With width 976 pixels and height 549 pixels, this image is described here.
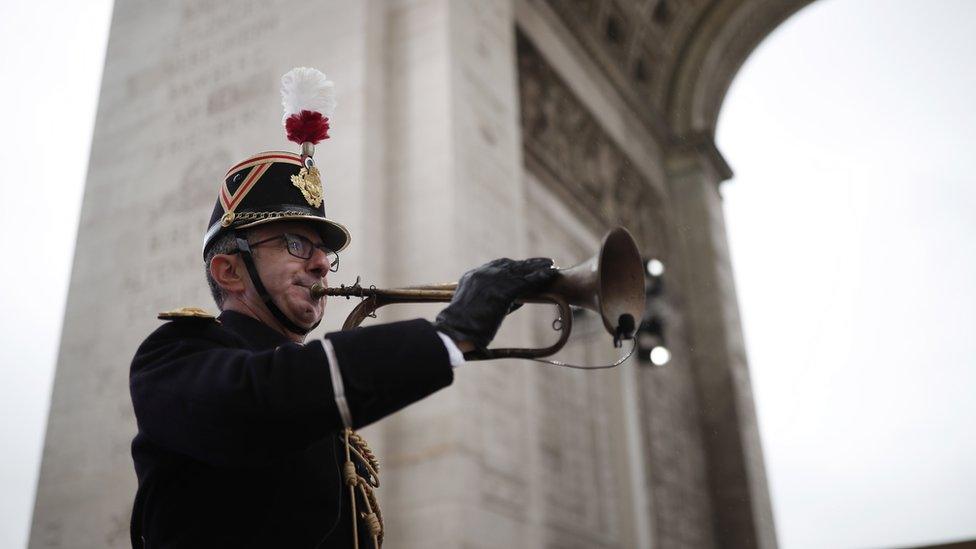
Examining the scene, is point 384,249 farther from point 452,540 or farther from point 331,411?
point 331,411

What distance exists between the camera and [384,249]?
6301 millimetres

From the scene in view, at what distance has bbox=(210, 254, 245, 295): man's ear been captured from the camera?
7.86 feet

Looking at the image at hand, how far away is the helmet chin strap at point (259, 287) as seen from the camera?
7.66 feet

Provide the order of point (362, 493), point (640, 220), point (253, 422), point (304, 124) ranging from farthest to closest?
point (640, 220), point (304, 124), point (362, 493), point (253, 422)

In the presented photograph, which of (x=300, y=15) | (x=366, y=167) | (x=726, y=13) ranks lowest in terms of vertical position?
(x=366, y=167)

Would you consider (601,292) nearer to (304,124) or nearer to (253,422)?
(253,422)

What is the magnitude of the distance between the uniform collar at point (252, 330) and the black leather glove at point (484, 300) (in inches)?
23.2

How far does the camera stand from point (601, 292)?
202cm

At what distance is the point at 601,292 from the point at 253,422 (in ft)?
2.56

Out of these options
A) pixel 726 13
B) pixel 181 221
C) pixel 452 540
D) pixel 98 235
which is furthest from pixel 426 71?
pixel 726 13

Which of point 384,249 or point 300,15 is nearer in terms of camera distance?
point 384,249

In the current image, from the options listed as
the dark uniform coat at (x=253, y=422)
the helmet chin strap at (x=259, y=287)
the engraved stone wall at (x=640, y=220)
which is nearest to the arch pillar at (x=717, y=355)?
the engraved stone wall at (x=640, y=220)

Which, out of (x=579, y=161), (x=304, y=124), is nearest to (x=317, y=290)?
(x=304, y=124)

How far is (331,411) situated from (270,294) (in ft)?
2.26
